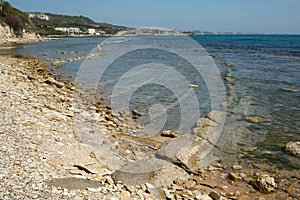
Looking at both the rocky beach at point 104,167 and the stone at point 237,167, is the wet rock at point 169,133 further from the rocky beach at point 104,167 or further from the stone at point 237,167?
the stone at point 237,167

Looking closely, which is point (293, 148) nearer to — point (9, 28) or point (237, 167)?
point (237, 167)

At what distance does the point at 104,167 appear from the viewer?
559 centimetres

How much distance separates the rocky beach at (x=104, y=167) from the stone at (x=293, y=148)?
0.02m

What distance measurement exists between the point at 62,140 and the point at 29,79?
9.51m

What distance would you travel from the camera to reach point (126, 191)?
4762mm

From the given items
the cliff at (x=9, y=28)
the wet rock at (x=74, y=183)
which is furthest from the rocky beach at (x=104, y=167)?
the cliff at (x=9, y=28)

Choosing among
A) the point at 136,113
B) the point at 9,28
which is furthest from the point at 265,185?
the point at 9,28

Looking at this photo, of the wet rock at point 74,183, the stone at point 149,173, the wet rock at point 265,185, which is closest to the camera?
the wet rock at point 74,183

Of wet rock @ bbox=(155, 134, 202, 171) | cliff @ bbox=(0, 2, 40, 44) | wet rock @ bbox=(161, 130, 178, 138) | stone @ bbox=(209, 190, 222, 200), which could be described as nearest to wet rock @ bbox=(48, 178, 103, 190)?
wet rock @ bbox=(155, 134, 202, 171)

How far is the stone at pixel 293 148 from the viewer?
7.02 m

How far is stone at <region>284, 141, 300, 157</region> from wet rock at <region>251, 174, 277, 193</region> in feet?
6.42

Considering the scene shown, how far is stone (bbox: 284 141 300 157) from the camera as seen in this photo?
7018 millimetres

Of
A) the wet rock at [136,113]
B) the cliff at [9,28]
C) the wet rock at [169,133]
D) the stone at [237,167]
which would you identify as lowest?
the stone at [237,167]

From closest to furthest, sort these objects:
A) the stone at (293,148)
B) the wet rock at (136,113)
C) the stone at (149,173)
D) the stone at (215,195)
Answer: the stone at (215,195), the stone at (149,173), the stone at (293,148), the wet rock at (136,113)
